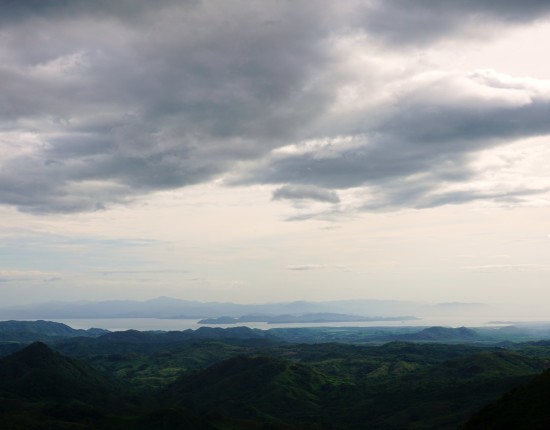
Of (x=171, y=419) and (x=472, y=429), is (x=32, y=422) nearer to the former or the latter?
(x=171, y=419)

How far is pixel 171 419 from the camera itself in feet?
645

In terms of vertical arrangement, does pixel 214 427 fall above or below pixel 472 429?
below

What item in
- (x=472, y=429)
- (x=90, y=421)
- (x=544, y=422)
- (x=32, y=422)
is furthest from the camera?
(x=90, y=421)

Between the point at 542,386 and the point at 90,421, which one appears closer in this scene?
the point at 542,386

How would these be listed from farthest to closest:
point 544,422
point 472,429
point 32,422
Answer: point 32,422 → point 472,429 → point 544,422

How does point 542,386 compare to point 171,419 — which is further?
point 171,419

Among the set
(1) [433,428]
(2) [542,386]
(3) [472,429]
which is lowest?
(1) [433,428]

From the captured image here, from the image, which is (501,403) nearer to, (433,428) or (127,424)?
(433,428)

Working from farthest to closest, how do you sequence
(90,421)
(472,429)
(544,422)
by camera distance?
(90,421) → (472,429) → (544,422)

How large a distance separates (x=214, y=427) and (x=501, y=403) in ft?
355

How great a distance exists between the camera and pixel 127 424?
19662 cm

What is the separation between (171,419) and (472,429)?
11726 centimetres

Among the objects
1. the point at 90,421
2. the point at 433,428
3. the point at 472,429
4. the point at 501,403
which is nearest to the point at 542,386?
the point at 501,403

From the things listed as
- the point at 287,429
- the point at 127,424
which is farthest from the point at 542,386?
the point at 127,424
